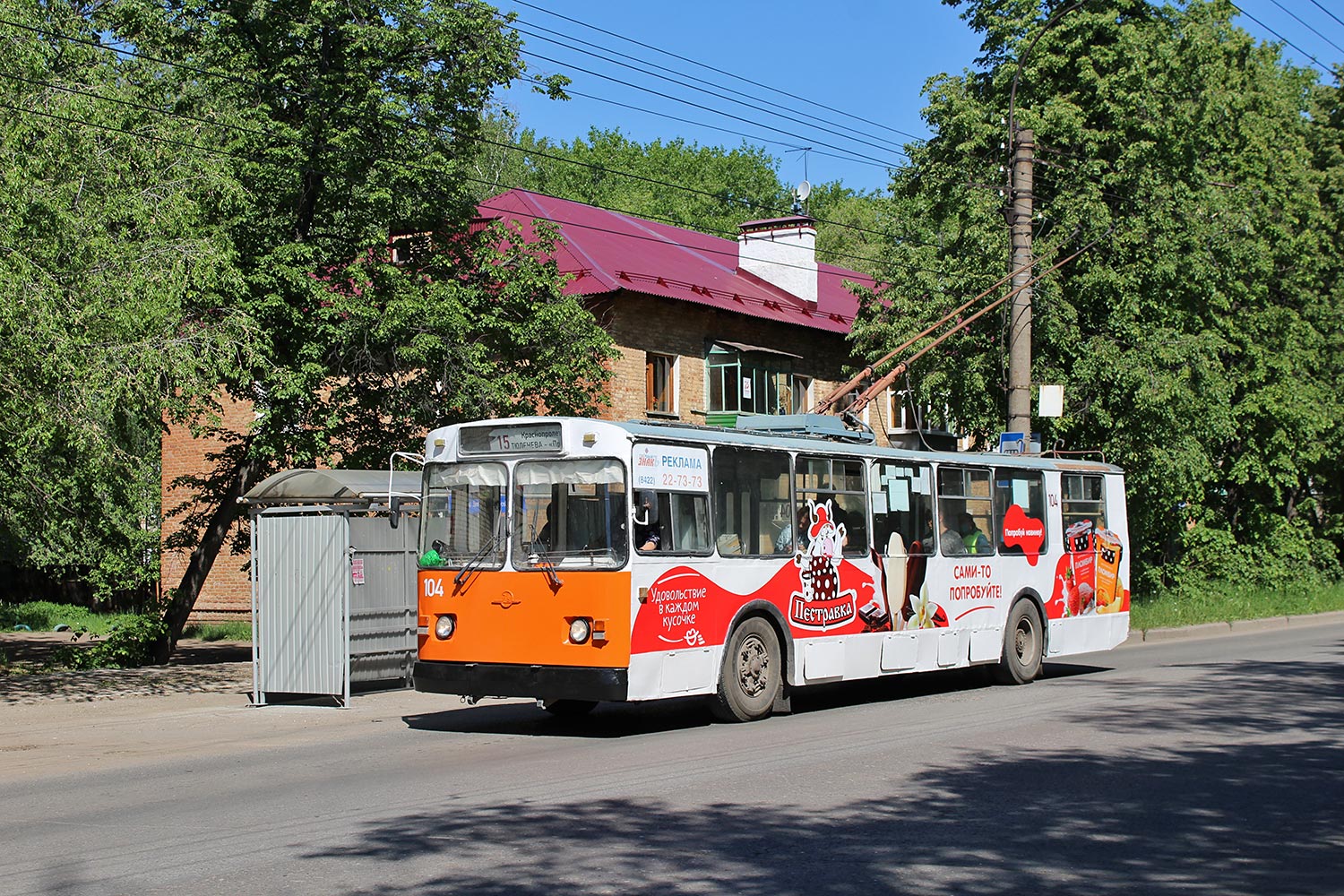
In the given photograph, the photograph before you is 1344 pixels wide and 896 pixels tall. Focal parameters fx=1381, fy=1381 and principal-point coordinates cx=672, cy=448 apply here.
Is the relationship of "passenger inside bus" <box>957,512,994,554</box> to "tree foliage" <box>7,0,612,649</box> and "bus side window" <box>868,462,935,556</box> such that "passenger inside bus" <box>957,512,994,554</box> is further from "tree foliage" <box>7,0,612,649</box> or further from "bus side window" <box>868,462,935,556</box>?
"tree foliage" <box>7,0,612,649</box>

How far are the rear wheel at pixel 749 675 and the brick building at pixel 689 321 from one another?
16.3 metres

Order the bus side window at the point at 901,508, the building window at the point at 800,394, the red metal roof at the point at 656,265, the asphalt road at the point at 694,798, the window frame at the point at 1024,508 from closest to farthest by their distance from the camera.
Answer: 1. the asphalt road at the point at 694,798
2. the bus side window at the point at 901,508
3. the window frame at the point at 1024,508
4. the red metal roof at the point at 656,265
5. the building window at the point at 800,394

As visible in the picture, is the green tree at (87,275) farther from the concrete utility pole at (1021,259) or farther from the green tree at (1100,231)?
the green tree at (1100,231)

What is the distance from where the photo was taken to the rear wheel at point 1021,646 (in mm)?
16578

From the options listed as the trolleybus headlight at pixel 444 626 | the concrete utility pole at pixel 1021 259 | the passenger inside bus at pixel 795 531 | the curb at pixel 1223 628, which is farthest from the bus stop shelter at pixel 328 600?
the curb at pixel 1223 628

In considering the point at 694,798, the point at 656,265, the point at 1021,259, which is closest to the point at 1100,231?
the point at 1021,259

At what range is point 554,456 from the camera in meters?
12.0

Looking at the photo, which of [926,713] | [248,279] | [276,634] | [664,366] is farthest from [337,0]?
[664,366]

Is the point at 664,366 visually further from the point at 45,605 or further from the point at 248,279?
the point at 45,605

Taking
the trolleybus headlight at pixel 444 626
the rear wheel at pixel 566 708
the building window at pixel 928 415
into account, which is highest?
the building window at pixel 928 415

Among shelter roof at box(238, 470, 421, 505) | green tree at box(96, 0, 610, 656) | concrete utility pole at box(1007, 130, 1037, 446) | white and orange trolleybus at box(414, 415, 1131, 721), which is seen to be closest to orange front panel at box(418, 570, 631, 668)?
white and orange trolleybus at box(414, 415, 1131, 721)

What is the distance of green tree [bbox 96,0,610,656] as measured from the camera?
1941cm

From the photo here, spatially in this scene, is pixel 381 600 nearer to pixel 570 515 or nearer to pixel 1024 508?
pixel 570 515

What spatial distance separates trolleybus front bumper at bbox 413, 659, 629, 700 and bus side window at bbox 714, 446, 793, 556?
1.85 meters
